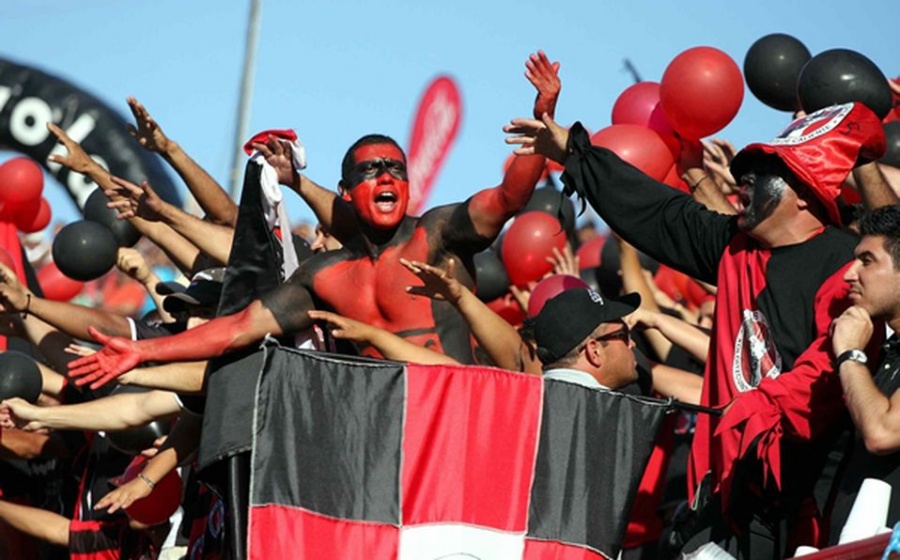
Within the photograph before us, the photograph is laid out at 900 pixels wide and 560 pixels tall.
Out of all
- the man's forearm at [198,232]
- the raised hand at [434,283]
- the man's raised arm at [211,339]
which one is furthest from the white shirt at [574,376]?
the man's forearm at [198,232]

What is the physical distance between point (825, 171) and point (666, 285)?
429cm

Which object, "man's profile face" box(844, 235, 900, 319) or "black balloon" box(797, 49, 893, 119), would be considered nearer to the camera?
"man's profile face" box(844, 235, 900, 319)

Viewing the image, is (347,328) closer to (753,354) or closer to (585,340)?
(585,340)

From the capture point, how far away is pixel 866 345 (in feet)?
14.5

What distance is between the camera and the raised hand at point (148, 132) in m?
6.72

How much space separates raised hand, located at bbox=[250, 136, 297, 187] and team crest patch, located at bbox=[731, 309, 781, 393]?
209cm

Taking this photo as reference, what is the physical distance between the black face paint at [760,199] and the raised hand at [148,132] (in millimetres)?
2889

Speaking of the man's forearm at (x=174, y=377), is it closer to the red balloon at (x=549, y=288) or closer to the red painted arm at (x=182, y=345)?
the red painted arm at (x=182, y=345)

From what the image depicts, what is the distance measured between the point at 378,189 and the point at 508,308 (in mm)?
2798

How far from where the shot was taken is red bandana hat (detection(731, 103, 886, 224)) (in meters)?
4.76

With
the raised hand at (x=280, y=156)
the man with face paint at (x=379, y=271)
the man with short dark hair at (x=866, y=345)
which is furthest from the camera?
the raised hand at (x=280, y=156)

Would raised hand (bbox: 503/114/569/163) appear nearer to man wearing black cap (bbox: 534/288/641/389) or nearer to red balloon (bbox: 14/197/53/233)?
man wearing black cap (bbox: 534/288/641/389)

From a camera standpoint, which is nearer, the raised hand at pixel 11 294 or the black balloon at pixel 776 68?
the black balloon at pixel 776 68

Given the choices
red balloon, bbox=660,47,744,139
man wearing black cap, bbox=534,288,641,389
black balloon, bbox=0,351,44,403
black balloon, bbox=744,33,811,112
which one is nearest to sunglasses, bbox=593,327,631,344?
man wearing black cap, bbox=534,288,641,389
